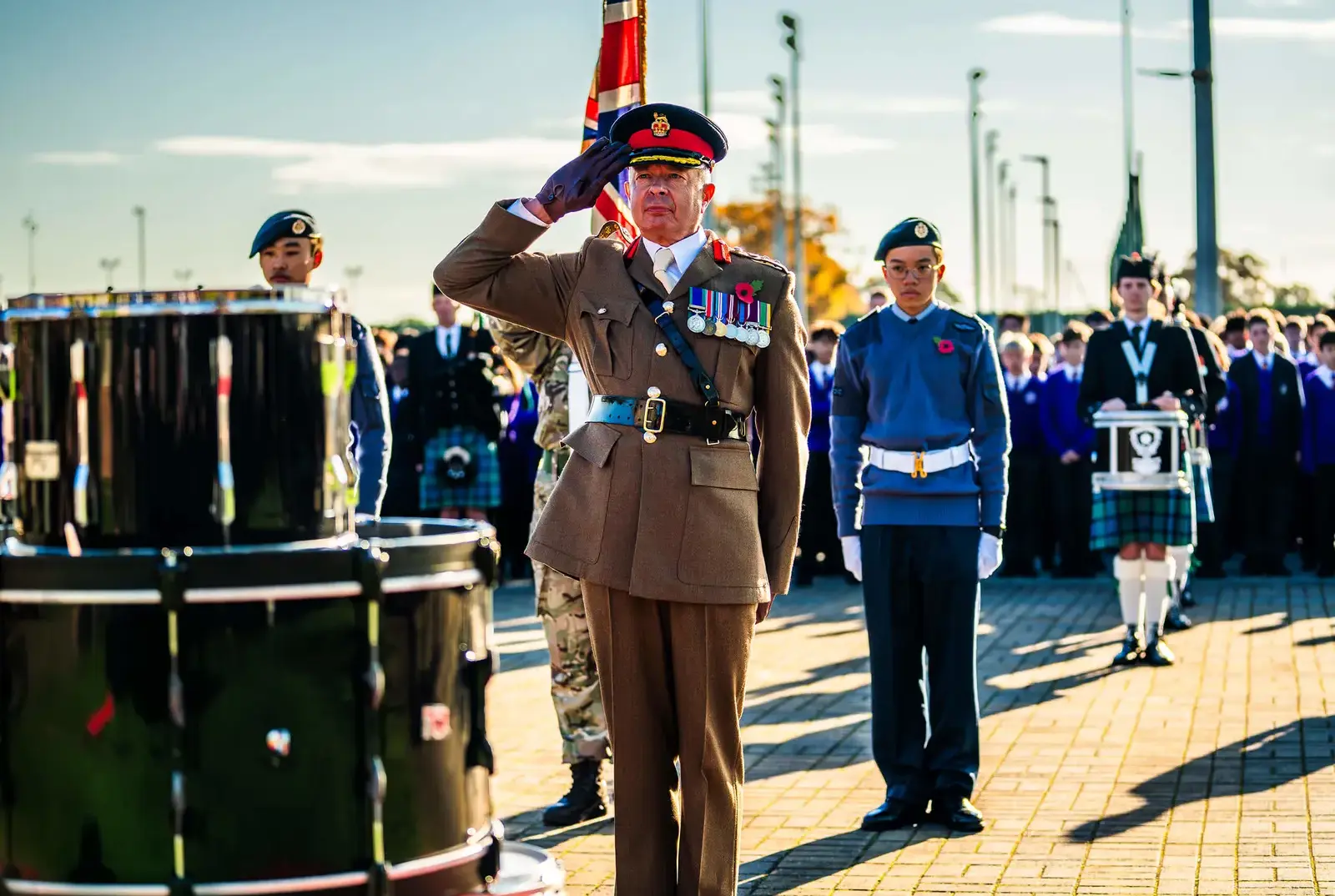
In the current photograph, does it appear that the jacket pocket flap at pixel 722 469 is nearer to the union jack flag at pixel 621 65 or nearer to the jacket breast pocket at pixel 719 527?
the jacket breast pocket at pixel 719 527

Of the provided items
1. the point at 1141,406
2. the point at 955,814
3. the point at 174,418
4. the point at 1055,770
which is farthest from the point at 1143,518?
the point at 174,418

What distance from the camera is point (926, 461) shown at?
23.4 feet

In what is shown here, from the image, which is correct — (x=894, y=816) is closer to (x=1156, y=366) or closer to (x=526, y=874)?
(x=526, y=874)

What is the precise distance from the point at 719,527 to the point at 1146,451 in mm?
6713

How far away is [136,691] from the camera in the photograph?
355 cm

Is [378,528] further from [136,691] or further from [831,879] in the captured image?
[831,879]

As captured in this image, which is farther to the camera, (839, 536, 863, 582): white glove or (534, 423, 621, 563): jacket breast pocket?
(839, 536, 863, 582): white glove

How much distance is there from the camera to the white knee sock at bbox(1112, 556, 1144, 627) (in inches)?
444

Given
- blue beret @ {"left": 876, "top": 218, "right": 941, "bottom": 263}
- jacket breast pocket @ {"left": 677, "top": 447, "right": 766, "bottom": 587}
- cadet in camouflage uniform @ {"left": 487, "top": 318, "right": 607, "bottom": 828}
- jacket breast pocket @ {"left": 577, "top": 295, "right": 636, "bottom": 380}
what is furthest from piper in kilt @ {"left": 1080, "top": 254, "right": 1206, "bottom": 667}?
jacket breast pocket @ {"left": 577, "top": 295, "right": 636, "bottom": 380}

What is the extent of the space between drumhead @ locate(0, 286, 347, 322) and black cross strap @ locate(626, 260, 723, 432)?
1.30 metres

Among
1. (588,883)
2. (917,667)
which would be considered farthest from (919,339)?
(588,883)

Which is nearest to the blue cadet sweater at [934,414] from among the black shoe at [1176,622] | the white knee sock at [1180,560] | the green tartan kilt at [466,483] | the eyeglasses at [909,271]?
the eyeglasses at [909,271]

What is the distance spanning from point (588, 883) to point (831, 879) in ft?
2.47

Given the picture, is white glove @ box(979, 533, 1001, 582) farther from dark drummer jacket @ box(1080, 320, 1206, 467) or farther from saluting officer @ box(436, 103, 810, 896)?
dark drummer jacket @ box(1080, 320, 1206, 467)
